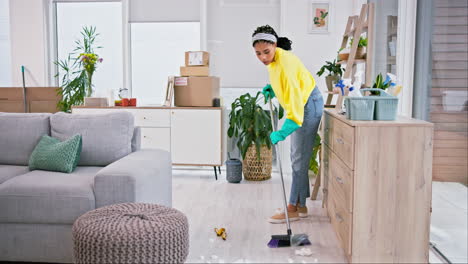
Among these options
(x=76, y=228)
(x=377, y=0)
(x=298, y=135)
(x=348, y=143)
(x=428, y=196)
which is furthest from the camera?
(x=377, y=0)

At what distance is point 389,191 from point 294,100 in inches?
34.7

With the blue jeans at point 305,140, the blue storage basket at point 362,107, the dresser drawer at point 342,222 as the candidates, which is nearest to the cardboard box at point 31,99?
the blue jeans at point 305,140

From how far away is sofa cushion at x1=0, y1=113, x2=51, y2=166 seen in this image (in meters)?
3.15

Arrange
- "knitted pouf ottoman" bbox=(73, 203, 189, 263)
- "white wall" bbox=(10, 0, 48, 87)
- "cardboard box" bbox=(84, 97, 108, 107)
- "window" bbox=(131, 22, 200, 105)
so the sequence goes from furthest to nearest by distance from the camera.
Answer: "white wall" bbox=(10, 0, 48, 87)
"window" bbox=(131, 22, 200, 105)
"cardboard box" bbox=(84, 97, 108, 107)
"knitted pouf ottoman" bbox=(73, 203, 189, 263)

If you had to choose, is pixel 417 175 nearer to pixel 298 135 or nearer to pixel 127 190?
pixel 298 135

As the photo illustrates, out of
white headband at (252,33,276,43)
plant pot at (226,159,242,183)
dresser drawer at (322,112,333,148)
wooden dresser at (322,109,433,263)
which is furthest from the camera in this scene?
plant pot at (226,159,242,183)

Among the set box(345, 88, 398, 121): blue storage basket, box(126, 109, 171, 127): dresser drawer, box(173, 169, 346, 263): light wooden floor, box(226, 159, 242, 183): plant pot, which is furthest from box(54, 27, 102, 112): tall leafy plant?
box(345, 88, 398, 121): blue storage basket

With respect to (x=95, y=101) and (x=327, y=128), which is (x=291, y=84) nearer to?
(x=327, y=128)

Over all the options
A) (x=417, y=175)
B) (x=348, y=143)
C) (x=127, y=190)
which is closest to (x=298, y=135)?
(x=348, y=143)

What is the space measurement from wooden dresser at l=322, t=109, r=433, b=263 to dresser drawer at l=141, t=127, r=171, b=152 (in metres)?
2.77

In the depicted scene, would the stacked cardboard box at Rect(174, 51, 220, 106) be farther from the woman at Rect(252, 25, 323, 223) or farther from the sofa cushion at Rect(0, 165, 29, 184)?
the sofa cushion at Rect(0, 165, 29, 184)

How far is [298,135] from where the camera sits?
3309 mm

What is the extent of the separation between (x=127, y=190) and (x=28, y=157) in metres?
1.08

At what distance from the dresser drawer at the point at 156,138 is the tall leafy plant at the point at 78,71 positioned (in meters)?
0.85
